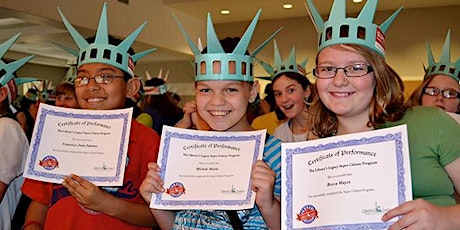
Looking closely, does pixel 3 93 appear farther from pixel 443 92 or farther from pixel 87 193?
pixel 443 92

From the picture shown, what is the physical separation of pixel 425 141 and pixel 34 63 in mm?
17301

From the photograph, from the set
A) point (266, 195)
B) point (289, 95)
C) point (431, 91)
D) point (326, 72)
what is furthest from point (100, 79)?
point (431, 91)

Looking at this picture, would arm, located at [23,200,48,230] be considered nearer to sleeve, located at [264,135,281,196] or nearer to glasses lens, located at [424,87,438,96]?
sleeve, located at [264,135,281,196]

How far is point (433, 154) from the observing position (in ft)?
5.64

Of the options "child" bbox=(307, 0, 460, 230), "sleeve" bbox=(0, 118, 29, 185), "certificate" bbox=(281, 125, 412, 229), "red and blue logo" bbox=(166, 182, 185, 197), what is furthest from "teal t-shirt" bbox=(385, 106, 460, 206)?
"sleeve" bbox=(0, 118, 29, 185)

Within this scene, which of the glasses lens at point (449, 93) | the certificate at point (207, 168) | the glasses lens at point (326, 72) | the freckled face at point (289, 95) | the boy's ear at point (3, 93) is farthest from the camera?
the freckled face at point (289, 95)

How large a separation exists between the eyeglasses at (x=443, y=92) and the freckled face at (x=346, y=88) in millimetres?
2424

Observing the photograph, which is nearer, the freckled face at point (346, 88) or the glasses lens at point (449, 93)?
the freckled face at point (346, 88)

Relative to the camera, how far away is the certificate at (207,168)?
201 cm

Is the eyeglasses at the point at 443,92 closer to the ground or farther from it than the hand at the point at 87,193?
farther from it

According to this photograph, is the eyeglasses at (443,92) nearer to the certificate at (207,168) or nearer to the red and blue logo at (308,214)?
the certificate at (207,168)

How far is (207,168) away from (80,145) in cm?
62

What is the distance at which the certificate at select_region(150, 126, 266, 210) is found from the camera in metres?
2.01

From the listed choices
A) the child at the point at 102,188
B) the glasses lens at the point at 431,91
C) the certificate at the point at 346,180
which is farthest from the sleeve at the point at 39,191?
the glasses lens at the point at 431,91
